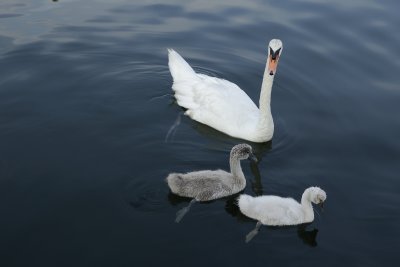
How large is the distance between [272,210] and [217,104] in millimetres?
3101

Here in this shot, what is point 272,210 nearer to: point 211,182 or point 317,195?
point 317,195

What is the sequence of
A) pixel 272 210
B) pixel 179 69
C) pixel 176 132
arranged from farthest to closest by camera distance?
1. pixel 179 69
2. pixel 176 132
3. pixel 272 210

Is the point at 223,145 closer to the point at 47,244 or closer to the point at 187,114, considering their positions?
the point at 187,114

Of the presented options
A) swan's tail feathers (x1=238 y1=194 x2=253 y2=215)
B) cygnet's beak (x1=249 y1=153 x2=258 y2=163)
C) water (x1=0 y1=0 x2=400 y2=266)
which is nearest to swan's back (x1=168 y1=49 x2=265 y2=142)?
water (x1=0 y1=0 x2=400 y2=266)

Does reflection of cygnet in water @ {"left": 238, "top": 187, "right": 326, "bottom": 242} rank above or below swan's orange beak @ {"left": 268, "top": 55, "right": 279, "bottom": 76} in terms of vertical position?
below

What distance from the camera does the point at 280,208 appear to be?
778cm

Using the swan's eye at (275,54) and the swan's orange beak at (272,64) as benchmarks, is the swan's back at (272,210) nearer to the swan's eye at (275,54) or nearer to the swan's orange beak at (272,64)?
the swan's orange beak at (272,64)

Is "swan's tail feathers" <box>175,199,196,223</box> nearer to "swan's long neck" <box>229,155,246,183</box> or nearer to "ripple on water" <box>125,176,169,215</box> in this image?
"ripple on water" <box>125,176,169,215</box>

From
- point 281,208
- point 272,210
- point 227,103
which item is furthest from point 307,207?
point 227,103

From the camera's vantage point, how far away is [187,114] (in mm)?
10766

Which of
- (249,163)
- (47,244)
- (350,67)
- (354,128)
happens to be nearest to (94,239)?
(47,244)

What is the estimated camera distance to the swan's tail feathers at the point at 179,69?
11.4 metres

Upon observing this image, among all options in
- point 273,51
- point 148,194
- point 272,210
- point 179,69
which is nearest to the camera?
point 272,210

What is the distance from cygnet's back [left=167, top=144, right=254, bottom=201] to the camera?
808 centimetres
